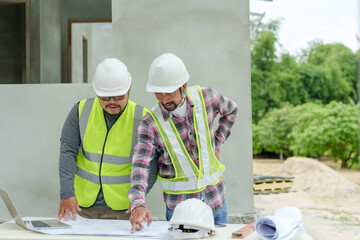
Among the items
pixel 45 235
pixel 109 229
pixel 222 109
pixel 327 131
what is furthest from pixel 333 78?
pixel 45 235

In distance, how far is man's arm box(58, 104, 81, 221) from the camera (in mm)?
2543

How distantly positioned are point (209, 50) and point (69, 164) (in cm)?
222

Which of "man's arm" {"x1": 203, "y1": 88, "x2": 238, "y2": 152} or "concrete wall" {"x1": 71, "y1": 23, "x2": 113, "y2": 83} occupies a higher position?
"concrete wall" {"x1": 71, "y1": 23, "x2": 113, "y2": 83}

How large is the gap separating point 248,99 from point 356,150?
13.3 meters

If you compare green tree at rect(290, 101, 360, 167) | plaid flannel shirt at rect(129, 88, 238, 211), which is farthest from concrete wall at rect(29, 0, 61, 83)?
green tree at rect(290, 101, 360, 167)

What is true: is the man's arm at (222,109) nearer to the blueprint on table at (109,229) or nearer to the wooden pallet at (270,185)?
the blueprint on table at (109,229)

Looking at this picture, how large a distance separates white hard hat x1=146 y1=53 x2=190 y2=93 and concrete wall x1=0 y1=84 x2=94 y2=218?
223 cm

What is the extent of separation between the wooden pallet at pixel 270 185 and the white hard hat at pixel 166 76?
22.9ft

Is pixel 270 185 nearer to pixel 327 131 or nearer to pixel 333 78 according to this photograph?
pixel 327 131

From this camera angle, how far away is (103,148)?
270 cm

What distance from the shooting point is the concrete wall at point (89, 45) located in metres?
10.0

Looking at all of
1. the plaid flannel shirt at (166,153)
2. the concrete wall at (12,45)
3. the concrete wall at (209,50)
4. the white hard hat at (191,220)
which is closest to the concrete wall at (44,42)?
the concrete wall at (12,45)

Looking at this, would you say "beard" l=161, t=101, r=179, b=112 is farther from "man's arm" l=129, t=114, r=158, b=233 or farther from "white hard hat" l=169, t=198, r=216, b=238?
"white hard hat" l=169, t=198, r=216, b=238

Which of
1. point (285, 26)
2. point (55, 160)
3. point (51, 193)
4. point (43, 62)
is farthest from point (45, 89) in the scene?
point (285, 26)
